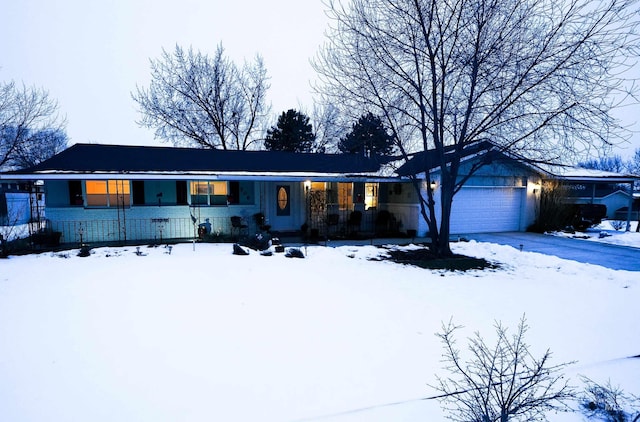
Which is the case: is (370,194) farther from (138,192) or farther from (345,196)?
(138,192)

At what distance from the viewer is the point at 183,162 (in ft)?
44.9

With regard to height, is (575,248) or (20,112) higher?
(20,112)

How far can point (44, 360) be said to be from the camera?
12.7 feet

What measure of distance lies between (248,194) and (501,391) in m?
12.4

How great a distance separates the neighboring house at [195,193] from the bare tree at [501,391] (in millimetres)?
8137

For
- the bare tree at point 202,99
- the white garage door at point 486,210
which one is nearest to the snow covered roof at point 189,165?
the white garage door at point 486,210

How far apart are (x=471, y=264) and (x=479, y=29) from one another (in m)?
5.93

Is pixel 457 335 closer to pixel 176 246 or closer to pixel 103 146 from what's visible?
pixel 176 246

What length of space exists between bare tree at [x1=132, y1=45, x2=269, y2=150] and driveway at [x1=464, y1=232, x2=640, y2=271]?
19.5 meters

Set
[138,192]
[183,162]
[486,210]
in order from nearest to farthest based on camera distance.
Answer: [138,192]
[183,162]
[486,210]

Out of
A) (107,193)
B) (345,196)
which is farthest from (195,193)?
(345,196)

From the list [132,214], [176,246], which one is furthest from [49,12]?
[176,246]

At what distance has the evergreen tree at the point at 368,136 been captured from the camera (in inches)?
392

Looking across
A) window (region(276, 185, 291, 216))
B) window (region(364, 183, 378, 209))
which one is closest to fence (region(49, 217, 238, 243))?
window (region(276, 185, 291, 216))
